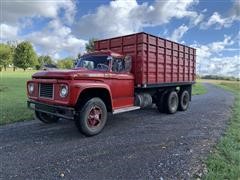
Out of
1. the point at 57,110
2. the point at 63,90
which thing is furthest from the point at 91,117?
the point at 63,90

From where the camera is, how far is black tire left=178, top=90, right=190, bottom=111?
11.3 meters

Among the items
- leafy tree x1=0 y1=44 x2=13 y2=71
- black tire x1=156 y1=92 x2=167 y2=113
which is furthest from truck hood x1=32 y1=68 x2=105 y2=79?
leafy tree x1=0 y1=44 x2=13 y2=71

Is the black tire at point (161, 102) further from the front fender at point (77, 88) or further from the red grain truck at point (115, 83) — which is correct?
the front fender at point (77, 88)

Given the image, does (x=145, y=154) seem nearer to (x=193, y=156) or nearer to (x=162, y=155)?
(x=162, y=155)

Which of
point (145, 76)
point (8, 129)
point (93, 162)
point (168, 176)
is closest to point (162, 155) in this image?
point (168, 176)

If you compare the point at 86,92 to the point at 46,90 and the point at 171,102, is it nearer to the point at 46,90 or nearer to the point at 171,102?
the point at 46,90

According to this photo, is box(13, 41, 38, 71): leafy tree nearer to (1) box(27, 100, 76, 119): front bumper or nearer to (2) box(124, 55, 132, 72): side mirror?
(2) box(124, 55, 132, 72): side mirror

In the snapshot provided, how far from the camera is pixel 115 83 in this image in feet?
24.9

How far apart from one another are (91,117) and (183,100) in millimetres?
6092

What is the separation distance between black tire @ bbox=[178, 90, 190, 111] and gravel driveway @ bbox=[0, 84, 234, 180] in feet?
8.79

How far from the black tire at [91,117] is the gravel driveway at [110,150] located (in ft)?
0.72

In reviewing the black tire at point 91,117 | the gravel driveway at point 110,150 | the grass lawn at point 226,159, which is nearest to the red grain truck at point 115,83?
the black tire at point 91,117

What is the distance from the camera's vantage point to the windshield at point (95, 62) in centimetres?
782

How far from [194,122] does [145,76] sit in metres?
2.33
